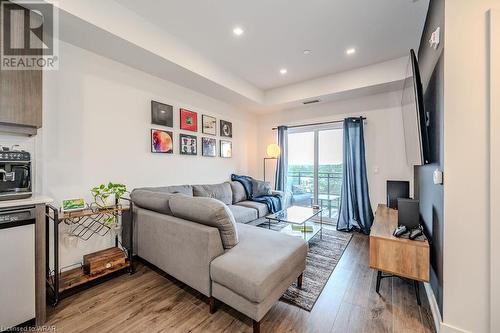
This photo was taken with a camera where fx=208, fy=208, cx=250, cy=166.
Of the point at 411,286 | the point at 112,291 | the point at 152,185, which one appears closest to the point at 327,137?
the point at 411,286

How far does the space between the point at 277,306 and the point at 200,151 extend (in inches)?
115

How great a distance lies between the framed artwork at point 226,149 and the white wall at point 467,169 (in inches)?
141

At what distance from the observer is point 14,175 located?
1.73 metres

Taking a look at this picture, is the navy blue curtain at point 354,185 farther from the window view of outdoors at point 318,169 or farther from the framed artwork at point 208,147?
the framed artwork at point 208,147

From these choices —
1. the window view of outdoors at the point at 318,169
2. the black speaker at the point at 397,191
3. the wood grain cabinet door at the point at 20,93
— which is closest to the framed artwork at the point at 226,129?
the window view of outdoors at the point at 318,169

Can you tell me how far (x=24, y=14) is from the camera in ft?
5.94

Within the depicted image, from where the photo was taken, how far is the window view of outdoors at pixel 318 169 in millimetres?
4465

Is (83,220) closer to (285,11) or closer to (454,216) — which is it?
(285,11)

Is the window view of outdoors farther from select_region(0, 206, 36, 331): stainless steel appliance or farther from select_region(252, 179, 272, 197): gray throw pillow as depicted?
select_region(0, 206, 36, 331): stainless steel appliance

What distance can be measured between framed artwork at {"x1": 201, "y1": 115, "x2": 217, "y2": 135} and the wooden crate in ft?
8.05

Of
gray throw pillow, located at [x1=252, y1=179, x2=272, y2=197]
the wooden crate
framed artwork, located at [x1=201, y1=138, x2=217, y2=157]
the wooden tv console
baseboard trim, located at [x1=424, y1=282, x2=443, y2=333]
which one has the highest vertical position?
framed artwork, located at [x1=201, y1=138, x2=217, y2=157]

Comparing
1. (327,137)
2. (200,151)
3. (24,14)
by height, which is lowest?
(200,151)

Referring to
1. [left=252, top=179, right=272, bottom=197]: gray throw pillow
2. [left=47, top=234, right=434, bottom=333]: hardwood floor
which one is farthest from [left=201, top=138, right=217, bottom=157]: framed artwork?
[left=47, top=234, right=434, bottom=333]: hardwood floor

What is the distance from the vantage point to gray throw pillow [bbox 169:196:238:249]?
1762 millimetres
